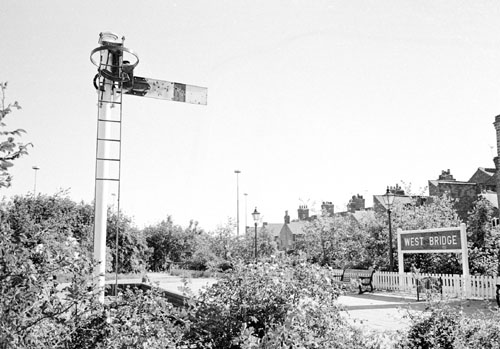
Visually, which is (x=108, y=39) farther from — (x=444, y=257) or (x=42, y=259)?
(x=444, y=257)

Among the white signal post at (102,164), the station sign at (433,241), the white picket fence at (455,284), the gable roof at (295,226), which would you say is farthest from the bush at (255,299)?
the gable roof at (295,226)

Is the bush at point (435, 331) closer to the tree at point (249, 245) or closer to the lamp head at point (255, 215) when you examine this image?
the lamp head at point (255, 215)

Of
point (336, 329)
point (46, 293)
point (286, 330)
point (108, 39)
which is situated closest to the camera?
point (46, 293)

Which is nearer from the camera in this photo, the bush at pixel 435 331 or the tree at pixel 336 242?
the bush at pixel 435 331

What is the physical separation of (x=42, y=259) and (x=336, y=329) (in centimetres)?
295

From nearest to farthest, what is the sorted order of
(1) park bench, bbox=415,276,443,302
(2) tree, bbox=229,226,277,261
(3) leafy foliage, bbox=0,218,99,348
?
(3) leafy foliage, bbox=0,218,99,348
(1) park bench, bbox=415,276,443,302
(2) tree, bbox=229,226,277,261

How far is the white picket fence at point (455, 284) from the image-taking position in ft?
46.1

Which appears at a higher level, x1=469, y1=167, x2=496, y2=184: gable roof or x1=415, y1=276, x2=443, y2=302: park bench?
x1=469, y1=167, x2=496, y2=184: gable roof

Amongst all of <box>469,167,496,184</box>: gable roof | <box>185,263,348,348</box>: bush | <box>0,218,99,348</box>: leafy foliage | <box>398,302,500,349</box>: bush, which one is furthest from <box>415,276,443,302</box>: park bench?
<box>469,167,496,184</box>: gable roof

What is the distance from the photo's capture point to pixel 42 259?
3.82m

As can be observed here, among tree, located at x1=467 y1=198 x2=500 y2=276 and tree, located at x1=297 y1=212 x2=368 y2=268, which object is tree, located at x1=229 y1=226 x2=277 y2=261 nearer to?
tree, located at x1=297 y1=212 x2=368 y2=268

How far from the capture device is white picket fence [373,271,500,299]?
14055mm

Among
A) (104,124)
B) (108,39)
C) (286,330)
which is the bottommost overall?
(286,330)

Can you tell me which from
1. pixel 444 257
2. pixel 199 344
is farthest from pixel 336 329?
pixel 444 257
